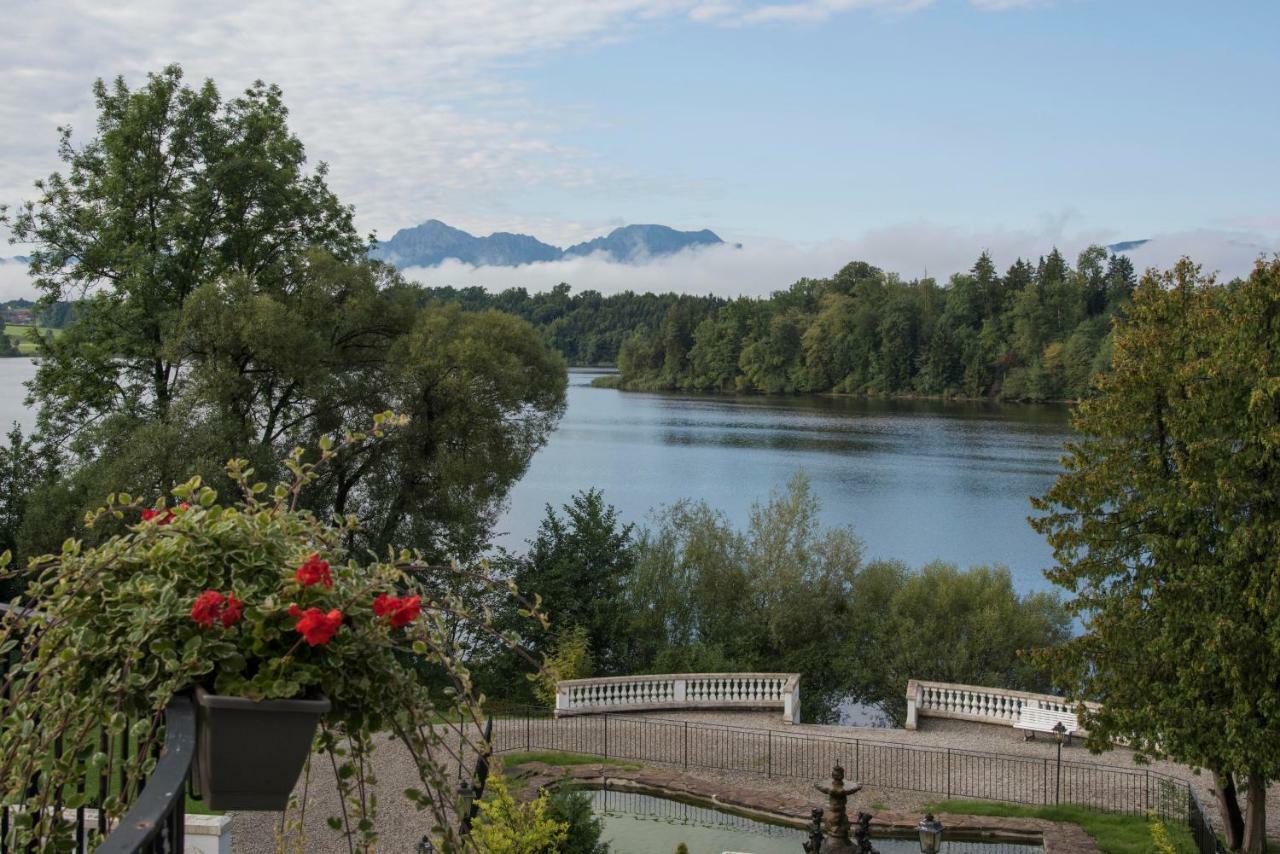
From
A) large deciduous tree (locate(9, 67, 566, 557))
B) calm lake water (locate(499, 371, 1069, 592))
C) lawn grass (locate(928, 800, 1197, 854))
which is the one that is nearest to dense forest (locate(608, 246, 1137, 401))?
calm lake water (locate(499, 371, 1069, 592))

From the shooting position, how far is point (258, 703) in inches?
95.8

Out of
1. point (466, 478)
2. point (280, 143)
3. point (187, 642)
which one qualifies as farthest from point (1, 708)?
point (280, 143)

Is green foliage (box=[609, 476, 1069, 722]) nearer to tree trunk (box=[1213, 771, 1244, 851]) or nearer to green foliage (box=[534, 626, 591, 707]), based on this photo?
green foliage (box=[534, 626, 591, 707])

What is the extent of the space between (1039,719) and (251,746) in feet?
65.7

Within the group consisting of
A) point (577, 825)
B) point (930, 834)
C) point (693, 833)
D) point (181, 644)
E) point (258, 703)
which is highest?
point (181, 644)

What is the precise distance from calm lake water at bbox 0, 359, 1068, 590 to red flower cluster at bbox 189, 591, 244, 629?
110ft

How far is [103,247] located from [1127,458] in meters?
19.7

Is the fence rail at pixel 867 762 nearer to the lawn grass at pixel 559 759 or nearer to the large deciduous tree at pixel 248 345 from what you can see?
the lawn grass at pixel 559 759

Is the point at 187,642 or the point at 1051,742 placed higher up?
the point at 187,642

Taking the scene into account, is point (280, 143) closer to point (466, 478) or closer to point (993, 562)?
point (466, 478)

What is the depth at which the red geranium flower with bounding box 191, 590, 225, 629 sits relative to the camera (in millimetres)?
2348

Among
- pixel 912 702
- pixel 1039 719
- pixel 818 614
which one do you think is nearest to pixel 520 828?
pixel 912 702

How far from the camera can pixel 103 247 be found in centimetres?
2441

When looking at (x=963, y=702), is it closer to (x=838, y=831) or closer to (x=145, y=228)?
(x=838, y=831)
